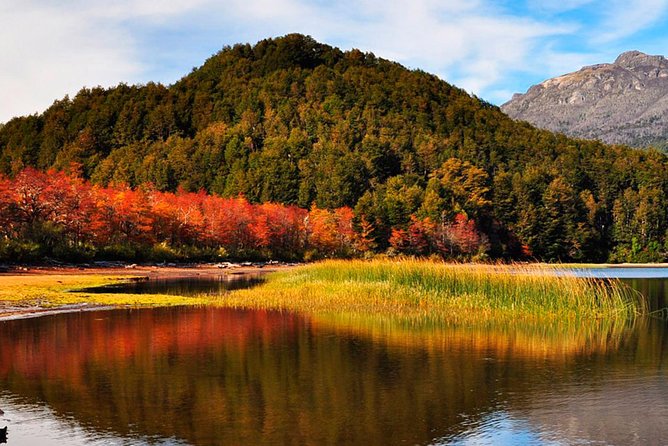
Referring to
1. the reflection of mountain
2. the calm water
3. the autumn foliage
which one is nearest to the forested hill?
the autumn foliage

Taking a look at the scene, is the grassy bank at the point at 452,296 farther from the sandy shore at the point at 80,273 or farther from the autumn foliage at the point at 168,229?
the autumn foliage at the point at 168,229

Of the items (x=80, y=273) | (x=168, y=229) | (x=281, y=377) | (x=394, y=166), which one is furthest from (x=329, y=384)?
(x=394, y=166)

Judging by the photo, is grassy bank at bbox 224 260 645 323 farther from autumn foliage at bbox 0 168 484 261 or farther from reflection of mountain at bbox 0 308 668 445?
autumn foliage at bbox 0 168 484 261

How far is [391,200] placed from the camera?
122062 millimetres

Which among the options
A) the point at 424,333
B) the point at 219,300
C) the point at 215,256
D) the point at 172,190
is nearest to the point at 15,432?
the point at 424,333

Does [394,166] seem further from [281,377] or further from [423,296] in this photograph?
[281,377]

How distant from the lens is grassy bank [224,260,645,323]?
Result: 27688 millimetres

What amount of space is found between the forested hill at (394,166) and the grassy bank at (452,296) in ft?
252

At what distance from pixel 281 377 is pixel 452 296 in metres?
16.0

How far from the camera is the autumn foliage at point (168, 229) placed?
63938 mm

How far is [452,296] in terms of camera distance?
30.6 meters

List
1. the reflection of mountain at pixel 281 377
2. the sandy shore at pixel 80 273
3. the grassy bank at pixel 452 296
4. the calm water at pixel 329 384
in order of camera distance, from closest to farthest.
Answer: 1. the calm water at pixel 329 384
2. the reflection of mountain at pixel 281 377
3. the grassy bank at pixel 452 296
4. the sandy shore at pixel 80 273

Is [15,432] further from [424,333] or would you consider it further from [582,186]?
[582,186]

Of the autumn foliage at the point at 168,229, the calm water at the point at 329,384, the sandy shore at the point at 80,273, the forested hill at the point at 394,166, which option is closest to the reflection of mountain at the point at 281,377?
the calm water at the point at 329,384
